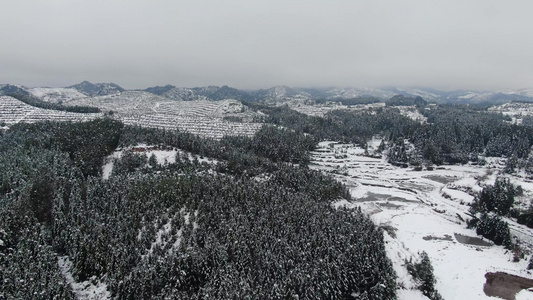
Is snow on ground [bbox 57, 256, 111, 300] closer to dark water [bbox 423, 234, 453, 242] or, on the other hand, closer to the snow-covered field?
the snow-covered field

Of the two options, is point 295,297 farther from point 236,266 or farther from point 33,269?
point 33,269

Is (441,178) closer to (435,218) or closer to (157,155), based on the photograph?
(435,218)

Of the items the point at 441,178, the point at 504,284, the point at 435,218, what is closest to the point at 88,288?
the point at 504,284

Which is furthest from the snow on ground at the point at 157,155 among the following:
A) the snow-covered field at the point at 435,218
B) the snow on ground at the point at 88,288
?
the snow-covered field at the point at 435,218

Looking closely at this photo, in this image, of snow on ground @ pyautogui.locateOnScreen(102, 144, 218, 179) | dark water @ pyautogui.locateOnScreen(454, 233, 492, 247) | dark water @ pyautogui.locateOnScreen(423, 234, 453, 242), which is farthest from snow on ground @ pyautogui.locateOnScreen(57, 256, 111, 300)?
dark water @ pyautogui.locateOnScreen(454, 233, 492, 247)

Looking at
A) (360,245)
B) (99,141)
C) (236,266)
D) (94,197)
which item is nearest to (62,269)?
(94,197)

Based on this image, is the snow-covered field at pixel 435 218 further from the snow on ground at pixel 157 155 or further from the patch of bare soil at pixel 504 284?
the snow on ground at pixel 157 155
